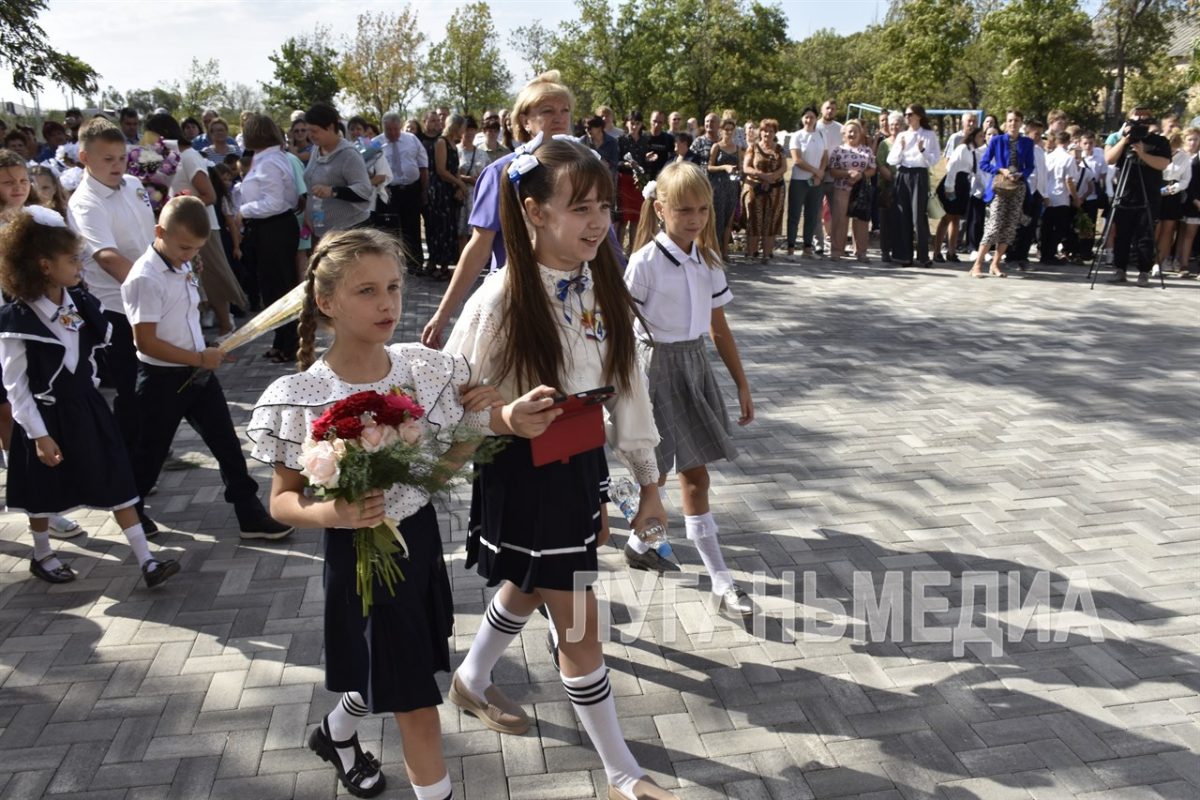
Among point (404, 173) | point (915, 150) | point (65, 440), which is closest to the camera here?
point (65, 440)

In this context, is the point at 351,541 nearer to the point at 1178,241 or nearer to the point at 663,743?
the point at 663,743

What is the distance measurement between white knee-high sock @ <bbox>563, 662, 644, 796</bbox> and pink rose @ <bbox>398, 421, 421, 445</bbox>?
953mm

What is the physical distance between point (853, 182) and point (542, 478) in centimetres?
1093

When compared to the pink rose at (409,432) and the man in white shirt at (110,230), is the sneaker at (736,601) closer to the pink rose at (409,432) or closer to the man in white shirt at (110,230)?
the pink rose at (409,432)

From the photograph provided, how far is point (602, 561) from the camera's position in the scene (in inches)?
171

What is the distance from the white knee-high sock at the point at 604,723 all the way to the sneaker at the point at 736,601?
1163 mm

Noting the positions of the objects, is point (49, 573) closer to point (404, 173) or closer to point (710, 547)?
point (710, 547)

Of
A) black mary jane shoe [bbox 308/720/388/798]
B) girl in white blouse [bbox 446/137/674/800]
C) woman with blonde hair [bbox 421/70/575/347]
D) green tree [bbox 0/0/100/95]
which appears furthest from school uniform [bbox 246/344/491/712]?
green tree [bbox 0/0/100/95]

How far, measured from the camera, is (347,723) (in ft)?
8.89

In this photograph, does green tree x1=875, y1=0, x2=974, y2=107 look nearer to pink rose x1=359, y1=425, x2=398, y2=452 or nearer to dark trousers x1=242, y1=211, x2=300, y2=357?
dark trousers x1=242, y1=211, x2=300, y2=357

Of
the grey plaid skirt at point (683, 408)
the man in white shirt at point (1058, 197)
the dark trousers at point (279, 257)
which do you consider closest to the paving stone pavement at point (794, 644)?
the grey plaid skirt at point (683, 408)

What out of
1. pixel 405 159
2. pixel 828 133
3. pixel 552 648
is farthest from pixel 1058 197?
pixel 552 648

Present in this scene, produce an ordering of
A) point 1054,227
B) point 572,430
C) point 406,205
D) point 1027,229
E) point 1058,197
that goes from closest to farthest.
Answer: point 572,430
point 406,205
point 1027,229
point 1058,197
point 1054,227

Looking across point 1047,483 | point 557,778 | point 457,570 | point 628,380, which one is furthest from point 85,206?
point 1047,483
